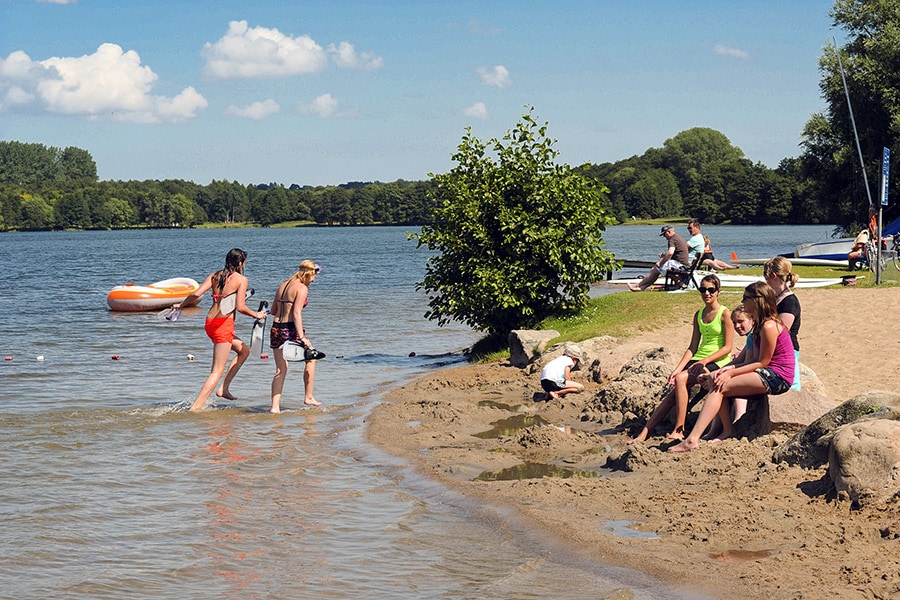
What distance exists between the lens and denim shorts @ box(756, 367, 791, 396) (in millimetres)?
8953

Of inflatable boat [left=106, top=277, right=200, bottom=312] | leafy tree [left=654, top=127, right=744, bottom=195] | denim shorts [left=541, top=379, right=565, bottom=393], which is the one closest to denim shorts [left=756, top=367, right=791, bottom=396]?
denim shorts [left=541, top=379, right=565, bottom=393]

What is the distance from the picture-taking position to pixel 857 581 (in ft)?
19.8

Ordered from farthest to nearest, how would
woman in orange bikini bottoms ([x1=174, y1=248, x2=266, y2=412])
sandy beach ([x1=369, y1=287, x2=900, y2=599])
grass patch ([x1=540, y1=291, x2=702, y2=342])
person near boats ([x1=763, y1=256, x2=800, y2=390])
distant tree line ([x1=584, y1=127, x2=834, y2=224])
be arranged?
distant tree line ([x1=584, y1=127, x2=834, y2=224]), grass patch ([x1=540, y1=291, x2=702, y2=342]), woman in orange bikini bottoms ([x1=174, y1=248, x2=266, y2=412]), person near boats ([x1=763, y1=256, x2=800, y2=390]), sandy beach ([x1=369, y1=287, x2=900, y2=599])

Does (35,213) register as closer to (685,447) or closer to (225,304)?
(225,304)

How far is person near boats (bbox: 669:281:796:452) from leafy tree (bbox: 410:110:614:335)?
6934 mm

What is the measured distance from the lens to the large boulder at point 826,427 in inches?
315

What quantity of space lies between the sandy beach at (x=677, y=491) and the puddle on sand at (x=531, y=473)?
80 mm

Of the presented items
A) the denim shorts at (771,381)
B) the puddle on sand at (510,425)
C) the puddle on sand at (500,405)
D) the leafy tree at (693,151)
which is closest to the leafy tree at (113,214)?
the leafy tree at (693,151)

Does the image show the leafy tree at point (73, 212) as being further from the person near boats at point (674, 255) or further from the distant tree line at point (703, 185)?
the person near boats at point (674, 255)

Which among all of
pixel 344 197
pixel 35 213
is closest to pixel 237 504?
pixel 35 213

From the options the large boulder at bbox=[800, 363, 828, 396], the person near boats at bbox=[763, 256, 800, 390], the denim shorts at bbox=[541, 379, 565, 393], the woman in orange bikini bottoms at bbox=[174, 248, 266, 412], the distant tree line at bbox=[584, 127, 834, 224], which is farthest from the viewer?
the distant tree line at bbox=[584, 127, 834, 224]

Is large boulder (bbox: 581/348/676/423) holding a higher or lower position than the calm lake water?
higher

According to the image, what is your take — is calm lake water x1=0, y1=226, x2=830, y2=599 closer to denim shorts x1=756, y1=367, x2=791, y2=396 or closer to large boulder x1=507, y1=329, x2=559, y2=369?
large boulder x1=507, y1=329, x2=559, y2=369

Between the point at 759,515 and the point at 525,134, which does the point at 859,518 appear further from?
the point at 525,134
